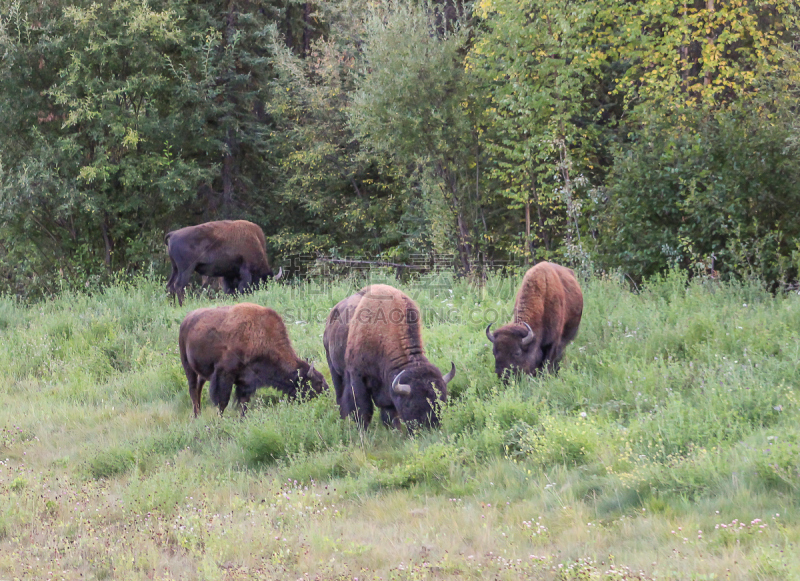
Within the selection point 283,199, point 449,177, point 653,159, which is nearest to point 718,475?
point 653,159

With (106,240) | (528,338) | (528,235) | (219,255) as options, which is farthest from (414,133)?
(106,240)

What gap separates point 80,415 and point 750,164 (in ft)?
37.4

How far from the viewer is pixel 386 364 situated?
7891mm

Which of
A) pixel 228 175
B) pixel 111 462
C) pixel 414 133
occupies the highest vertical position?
pixel 414 133

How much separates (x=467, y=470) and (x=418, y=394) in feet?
3.61

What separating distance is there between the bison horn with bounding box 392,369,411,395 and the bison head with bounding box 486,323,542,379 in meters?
1.84

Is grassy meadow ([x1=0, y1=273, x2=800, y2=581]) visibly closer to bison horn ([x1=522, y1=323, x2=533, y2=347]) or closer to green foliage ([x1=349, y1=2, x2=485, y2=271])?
bison horn ([x1=522, y1=323, x2=533, y2=347])

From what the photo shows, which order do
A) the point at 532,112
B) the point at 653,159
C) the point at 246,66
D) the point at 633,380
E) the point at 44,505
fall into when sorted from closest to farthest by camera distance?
the point at 44,505 < the point at 633,380 < the point at 653,159 < the point at 532,112 < the point at 246,66

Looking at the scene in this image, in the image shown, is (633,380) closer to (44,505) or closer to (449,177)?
(44,505)

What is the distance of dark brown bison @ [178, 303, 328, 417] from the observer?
29.6 ft

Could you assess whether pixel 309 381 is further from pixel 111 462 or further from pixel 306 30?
pixel 306 30

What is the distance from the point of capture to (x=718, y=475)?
224 inches

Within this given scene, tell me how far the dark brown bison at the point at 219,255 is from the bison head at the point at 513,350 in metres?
8.98

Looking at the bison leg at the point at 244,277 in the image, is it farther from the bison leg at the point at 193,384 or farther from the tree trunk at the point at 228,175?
the tree trunk at the point at 228,175
